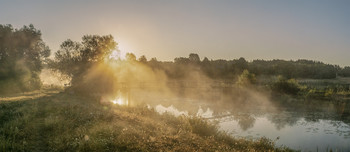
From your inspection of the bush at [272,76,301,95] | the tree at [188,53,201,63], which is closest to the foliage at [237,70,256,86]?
the bush at [272,76,301,95]

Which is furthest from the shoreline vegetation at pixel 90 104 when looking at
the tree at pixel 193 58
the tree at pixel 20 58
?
the tree at pixel 193 58

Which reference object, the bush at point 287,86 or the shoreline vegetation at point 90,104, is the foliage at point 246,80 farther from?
the bush at point 287,86

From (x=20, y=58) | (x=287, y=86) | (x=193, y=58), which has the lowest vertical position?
(x=287, y=86)

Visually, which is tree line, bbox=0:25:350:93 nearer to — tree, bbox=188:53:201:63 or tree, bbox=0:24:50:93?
tree, bbox=0:24:50:93

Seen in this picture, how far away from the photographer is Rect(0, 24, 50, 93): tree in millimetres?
31578

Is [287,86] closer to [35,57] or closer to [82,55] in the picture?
[82,55]

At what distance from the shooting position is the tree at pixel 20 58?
1243 inches

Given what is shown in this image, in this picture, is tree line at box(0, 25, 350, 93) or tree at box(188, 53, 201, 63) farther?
tree at box(188, 53, 201, 63)

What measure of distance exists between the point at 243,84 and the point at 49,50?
47.5m

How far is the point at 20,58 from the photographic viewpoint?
116ft

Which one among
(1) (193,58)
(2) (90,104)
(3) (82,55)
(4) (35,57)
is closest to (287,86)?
(2) (90,104)

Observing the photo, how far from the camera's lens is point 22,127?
10430 millimetres

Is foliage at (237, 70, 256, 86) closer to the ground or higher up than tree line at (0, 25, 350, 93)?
closer to the ground

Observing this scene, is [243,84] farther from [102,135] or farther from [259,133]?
[102,135]
